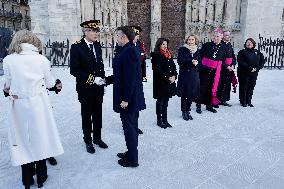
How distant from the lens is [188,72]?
6.06m

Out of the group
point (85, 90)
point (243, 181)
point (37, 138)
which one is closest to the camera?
point (37, 138)

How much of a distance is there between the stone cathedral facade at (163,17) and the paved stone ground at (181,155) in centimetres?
1009

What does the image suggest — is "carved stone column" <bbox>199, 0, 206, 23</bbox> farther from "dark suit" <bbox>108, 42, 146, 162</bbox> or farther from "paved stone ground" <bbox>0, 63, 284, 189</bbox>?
"dark suit" <bbox>108, 42, 146, 162</bbox>

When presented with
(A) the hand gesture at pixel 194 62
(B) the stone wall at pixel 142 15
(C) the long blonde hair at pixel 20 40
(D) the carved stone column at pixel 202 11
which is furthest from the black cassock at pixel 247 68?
(B) the stone wall at pixel 142 15

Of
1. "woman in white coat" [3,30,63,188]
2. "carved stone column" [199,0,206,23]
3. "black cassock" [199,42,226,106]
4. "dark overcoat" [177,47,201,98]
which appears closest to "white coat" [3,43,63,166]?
"woman in white coat" [3,30,63,188]

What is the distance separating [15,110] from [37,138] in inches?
15.8

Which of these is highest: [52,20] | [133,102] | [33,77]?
[52,20]

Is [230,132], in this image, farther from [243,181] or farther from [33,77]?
[33,77]

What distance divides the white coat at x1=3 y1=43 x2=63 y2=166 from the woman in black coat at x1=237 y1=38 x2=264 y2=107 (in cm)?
508

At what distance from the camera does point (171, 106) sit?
7.26 metres

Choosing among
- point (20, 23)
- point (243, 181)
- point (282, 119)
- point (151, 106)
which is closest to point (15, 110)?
point (243, 181)

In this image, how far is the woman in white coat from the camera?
3.11 meters

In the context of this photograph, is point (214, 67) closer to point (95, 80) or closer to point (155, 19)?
point (95, 80)

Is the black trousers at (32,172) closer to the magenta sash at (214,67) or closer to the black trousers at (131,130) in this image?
the black trousers at (131,130)
